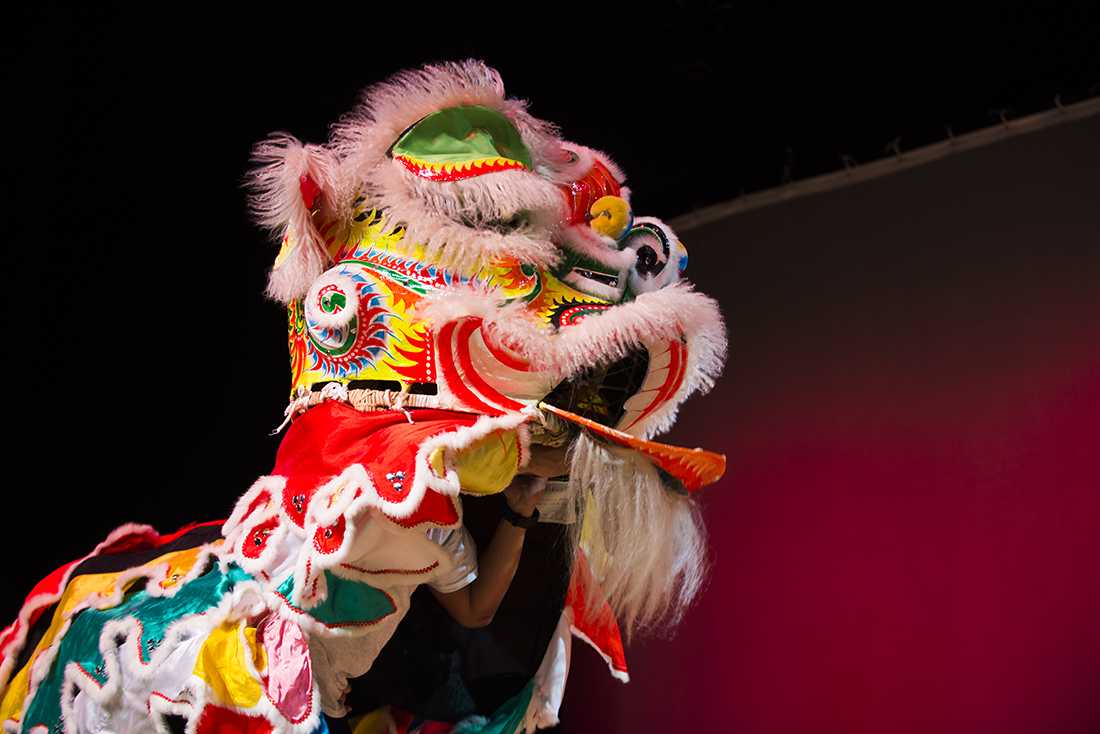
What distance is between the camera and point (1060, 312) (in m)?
1.71

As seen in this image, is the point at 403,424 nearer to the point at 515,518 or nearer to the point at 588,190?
the point at 515,518

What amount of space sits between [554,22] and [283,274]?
0.67 metres

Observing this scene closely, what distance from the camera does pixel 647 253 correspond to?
51.8 inches

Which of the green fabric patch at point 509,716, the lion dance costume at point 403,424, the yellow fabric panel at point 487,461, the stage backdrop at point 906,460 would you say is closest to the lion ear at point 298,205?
the lion dance costume at point 403,424

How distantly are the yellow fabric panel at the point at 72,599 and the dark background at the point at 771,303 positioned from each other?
348mm

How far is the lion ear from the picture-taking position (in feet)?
4.06

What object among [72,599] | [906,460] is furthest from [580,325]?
[906,460]

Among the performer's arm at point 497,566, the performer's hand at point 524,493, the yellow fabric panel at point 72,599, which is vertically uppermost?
the performer's hand at point 524,493

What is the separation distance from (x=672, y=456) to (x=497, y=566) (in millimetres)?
262

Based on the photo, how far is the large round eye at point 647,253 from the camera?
4.24 ft

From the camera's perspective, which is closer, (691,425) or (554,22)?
(554,22)

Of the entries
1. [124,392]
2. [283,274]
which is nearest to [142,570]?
[283,274]

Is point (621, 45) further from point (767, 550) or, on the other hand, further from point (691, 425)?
point (767, 550)

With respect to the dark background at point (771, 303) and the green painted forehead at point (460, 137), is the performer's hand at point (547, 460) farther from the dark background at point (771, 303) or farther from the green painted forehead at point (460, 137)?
the dark background at point (771, 303)
